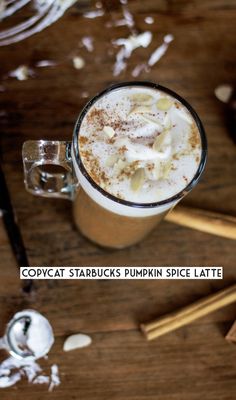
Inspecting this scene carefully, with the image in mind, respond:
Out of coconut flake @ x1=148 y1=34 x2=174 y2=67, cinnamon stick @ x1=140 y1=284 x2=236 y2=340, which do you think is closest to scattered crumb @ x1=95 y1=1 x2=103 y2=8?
coconut flake @ x1=148 y1=34 x2=174 y2=67

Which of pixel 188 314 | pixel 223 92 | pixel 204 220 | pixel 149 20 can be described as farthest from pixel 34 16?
pixel 188 314

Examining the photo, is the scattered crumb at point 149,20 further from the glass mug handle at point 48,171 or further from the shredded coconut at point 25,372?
the shredded coconut at point 25,372

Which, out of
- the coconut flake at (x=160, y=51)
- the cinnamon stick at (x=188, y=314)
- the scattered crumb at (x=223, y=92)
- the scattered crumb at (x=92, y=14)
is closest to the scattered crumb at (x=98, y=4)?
the scattered crumb at (x=92, y=14)

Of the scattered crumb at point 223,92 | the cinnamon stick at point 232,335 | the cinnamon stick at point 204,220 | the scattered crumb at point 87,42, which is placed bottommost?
the cinnamon stick at point 232,335

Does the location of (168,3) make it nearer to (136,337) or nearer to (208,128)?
(208,128)

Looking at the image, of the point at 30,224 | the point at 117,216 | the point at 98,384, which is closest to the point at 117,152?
the point at 117,216

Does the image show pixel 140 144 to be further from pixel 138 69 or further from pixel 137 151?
pixel 138 69
